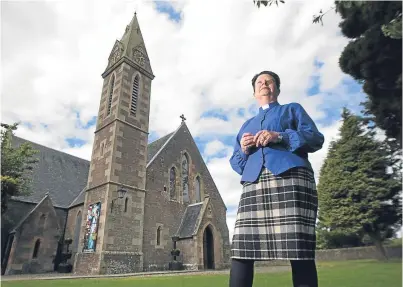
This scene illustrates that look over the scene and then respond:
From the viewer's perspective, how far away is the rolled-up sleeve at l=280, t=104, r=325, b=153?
2373 mm

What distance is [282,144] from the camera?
8.17ft

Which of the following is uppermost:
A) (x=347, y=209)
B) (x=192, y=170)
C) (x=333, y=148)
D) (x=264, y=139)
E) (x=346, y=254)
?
(x=333, y=148)

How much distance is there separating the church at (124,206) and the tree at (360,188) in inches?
367

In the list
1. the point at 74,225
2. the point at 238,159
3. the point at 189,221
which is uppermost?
the point at 189,221

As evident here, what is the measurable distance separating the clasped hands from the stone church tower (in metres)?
16.5

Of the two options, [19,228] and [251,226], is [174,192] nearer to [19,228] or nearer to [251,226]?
[19,228]

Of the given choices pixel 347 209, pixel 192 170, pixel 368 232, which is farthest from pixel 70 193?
pixel 368 232

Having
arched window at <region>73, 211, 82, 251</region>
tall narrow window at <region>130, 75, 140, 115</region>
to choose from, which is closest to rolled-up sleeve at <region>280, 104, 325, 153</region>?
tall narrow window at <region>130, 75, 140, 115</region>

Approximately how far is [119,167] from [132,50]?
408 inches

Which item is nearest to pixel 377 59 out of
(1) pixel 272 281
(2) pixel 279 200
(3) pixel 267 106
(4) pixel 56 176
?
(1) pixel 272 281

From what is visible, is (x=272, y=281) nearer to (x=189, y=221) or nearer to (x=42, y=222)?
(x=189, y=221)

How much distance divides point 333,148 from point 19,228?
25232 millimetres

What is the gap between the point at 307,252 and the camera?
2148mm

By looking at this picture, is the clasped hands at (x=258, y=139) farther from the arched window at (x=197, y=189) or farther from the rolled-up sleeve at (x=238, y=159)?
the arched window at (x=197, y=189)
